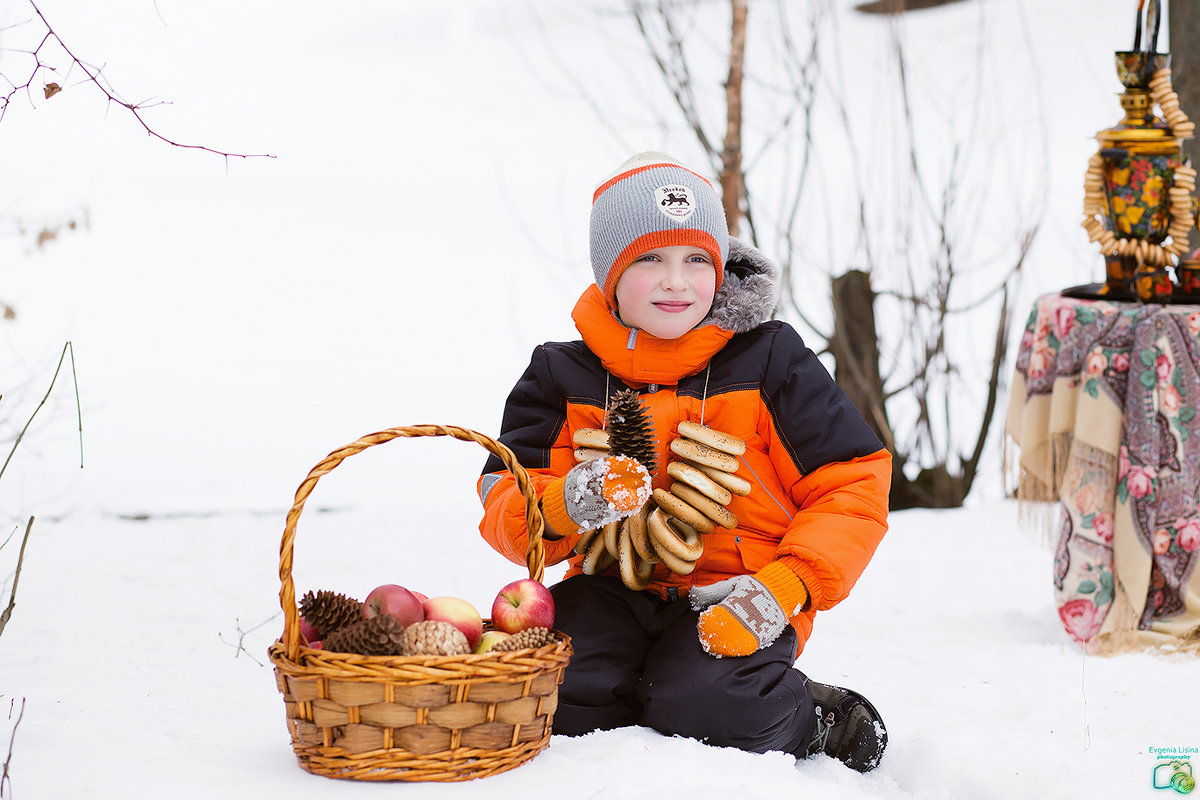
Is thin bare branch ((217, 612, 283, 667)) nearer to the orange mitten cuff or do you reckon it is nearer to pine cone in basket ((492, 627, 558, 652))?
pine cone in basket ((492, 627, 558, 652))

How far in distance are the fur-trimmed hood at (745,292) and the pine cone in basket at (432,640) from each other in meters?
0.76

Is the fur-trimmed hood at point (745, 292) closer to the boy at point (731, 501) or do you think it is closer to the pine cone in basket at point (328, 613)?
the boy at point (731, 501)

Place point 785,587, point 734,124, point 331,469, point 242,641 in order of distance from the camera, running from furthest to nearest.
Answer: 1. point 734,124
2. point 242,641
3. point 785,587
4. point 331,469

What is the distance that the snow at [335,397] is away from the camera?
6.29ft

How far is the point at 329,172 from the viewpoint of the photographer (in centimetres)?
974

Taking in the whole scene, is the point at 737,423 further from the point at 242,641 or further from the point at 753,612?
the point at 242,641

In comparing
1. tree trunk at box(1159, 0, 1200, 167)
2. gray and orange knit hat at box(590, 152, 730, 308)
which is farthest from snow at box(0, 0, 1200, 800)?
gray and orange knit hat at box(590, 152, 730, 308)

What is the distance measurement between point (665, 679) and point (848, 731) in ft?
1.13

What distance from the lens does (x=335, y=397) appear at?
6.62 metres

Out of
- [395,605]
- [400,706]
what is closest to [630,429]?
[395,605]

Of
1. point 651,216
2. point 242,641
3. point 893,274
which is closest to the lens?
point 651,216

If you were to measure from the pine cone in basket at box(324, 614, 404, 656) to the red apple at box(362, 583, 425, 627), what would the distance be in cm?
7

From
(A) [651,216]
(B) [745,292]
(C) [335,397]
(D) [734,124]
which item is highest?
(D) [734,124]

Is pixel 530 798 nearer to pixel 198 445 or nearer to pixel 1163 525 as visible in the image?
pixel 1163 525
